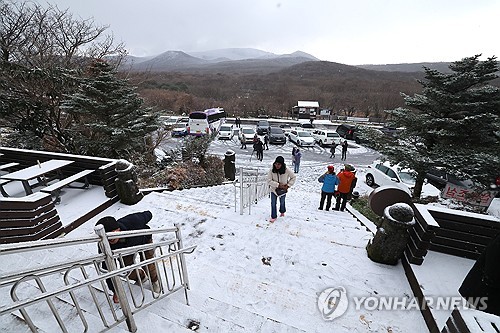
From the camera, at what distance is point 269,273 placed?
380 centimetres

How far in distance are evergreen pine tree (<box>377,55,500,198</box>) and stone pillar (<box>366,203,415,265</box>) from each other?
602 cm

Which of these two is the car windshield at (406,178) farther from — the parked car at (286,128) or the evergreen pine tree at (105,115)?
the parked car at (286,128)

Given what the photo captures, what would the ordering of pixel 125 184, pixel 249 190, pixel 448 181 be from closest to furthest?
pixel 249 190
pixel 125 184
pixel 448 181

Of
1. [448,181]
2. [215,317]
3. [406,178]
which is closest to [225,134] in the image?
[406,178]

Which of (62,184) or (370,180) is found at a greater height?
(62,184)

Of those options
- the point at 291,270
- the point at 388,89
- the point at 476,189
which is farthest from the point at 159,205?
the point at 388,89

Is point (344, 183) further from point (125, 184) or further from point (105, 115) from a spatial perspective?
point (105, 115)

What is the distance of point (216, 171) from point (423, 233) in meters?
9.49

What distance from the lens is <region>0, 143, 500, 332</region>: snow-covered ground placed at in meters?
2.84

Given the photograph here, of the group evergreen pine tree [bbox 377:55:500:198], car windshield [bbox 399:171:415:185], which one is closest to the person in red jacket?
evergreen pine tree [bbox 377:55:500:198]

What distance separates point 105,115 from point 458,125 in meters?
14.9

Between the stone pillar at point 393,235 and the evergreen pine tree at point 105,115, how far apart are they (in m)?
10.5

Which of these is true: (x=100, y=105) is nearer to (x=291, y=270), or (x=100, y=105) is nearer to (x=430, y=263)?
(x=291, y=270)

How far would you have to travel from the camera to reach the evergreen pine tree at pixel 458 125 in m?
8.10
